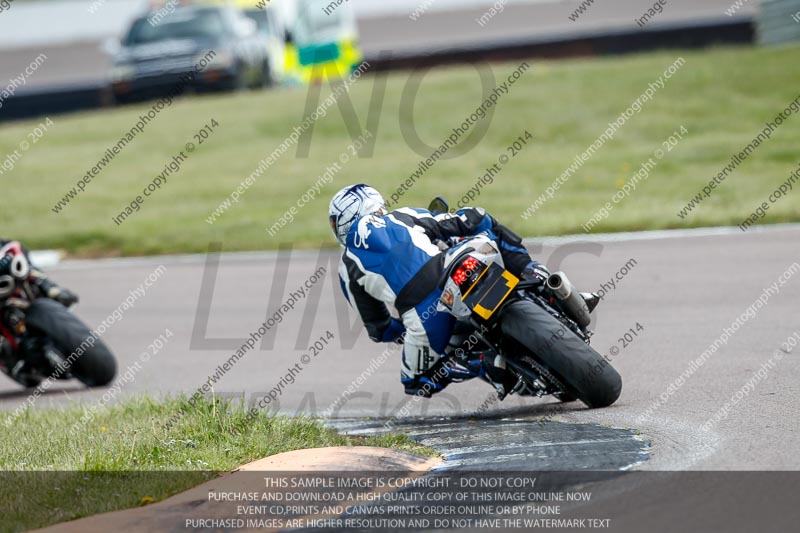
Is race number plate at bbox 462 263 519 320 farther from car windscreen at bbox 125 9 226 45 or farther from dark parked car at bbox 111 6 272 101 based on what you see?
car windscreen at bbox 125 9 226 45

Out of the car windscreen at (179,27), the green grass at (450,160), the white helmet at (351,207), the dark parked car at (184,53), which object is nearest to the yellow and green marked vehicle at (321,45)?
the green grass at (450,160)

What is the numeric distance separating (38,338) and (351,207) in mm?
3767

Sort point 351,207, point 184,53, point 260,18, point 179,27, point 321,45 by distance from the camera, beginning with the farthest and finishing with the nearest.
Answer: point 260,18, point 321,45, point 179,27, point 184,53, point 351,207

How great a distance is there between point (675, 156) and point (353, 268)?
481 inches

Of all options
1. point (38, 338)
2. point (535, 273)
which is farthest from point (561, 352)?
point (38, 338)

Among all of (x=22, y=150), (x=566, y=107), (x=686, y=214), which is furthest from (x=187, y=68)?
(x=686, y=214)

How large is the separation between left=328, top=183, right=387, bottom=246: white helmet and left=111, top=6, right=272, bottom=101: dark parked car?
678 inches

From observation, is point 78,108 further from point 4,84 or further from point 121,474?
point 121,474

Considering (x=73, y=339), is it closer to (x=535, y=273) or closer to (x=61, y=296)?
(x=61, y=296)

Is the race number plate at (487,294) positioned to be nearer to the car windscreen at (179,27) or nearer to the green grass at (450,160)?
the green grass at (450,160)

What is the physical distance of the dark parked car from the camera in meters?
23.7

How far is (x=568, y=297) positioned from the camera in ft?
22.2

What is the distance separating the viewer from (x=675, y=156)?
721 inches

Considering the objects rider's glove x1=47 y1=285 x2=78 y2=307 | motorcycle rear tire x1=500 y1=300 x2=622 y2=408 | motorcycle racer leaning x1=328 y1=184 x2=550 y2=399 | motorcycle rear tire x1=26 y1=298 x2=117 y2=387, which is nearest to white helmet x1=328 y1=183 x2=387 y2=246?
motorcycle racer leaning x1=328 y1=184 x2=550 y2=399
